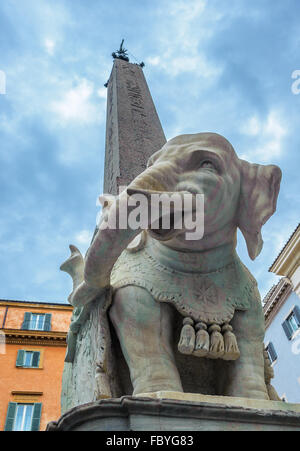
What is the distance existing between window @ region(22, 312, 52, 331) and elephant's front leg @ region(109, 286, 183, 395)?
16.9 metres

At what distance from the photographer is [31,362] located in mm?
16969

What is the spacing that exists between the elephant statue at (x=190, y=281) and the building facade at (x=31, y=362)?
13.9 m

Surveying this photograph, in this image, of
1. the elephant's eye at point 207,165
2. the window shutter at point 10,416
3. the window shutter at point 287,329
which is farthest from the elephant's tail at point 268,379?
the window shutter at point 287,329

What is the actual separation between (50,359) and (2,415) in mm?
2724

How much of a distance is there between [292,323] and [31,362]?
9509 millimetres

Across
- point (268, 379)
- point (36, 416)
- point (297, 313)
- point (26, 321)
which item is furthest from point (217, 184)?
point (26, 321)

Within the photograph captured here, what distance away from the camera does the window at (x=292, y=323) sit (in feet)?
51.9

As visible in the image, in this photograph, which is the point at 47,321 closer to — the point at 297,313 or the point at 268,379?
the point at 297,313

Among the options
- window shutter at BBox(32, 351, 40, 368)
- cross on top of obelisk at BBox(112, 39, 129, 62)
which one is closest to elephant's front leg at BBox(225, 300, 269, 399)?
cross on top of obelisk at BBox(112, 39, 129, 62)

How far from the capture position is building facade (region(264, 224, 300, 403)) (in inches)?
551

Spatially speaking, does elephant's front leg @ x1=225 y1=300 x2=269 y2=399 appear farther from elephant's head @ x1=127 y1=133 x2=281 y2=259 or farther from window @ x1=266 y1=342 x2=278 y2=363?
window @ x1=266 y1=342 x2=278 y2=363

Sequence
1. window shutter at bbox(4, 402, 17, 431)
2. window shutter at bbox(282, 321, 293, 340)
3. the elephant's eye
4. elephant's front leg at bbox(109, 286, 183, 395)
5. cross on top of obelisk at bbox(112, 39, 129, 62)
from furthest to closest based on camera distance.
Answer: window shutter at bbox(282, 321, 293, 340) → window shutter at bbox(4, 402, 17, 431) → cross on top of obelisk at bbox(112, 39, 129, 62) → the elephant's eye → elephant's front leg at bbox(109, 286, 183, 395)

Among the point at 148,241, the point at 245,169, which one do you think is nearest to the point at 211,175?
the point at 245,169

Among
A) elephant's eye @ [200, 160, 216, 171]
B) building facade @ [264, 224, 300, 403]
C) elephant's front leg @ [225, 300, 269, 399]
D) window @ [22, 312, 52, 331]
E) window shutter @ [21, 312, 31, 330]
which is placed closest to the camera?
elephant's front leg @ [225, 300, 269, 399]
